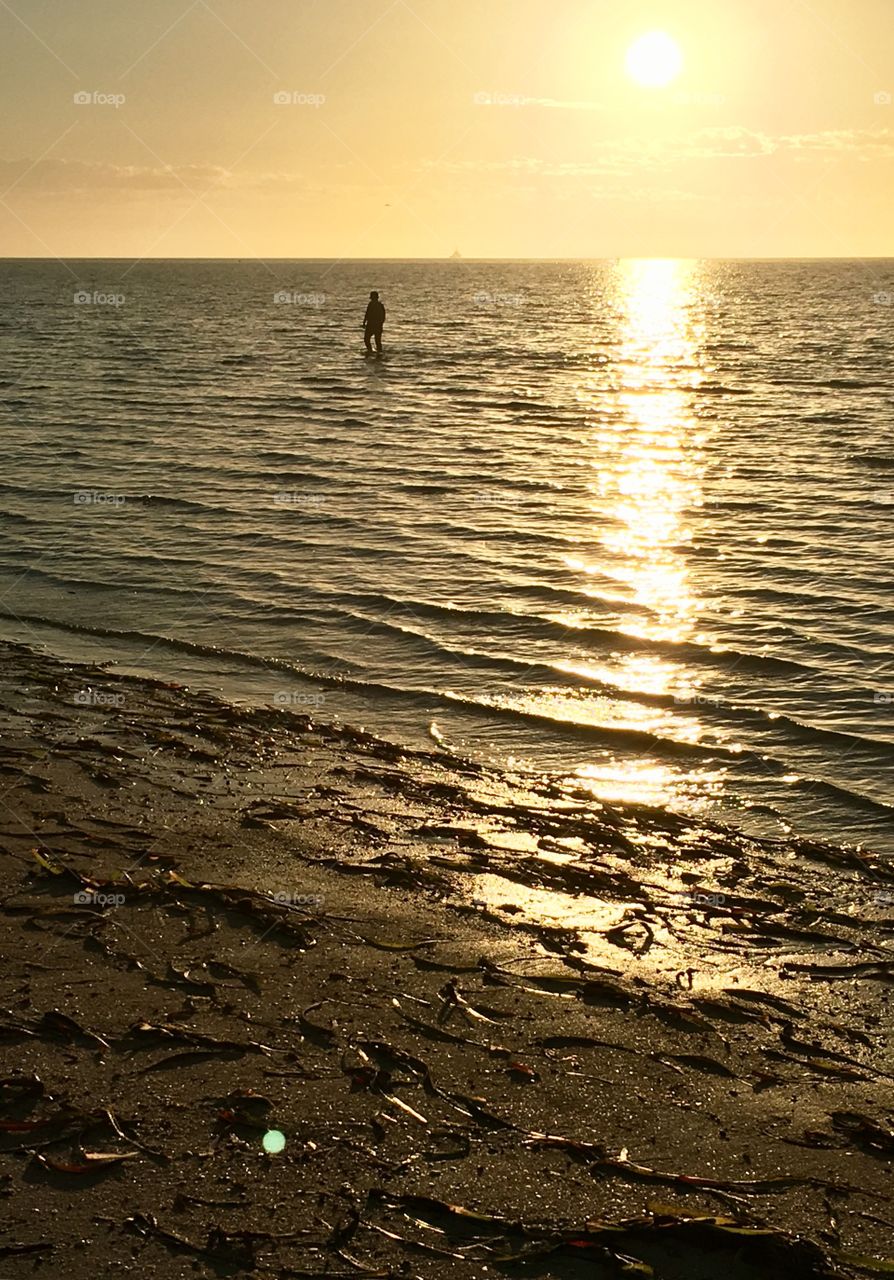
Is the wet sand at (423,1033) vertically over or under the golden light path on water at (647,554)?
under

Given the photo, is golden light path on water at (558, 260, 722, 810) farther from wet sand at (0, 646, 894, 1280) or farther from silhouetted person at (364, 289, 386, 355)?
silhouetted person at (364, 289, 386, 355)

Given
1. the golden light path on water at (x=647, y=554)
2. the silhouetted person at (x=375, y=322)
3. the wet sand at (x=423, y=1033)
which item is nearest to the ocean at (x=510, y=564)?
the golden light path on water at (x=647, y=554)

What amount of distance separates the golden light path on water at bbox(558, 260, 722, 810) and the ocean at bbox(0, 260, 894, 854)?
0.07 m

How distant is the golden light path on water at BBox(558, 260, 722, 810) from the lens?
10938mm

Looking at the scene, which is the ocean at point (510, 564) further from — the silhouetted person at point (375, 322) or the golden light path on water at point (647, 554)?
the silhouetted person at point (375, 322)

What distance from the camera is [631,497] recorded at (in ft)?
79.5

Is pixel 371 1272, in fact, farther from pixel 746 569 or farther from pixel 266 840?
pixel 746 569

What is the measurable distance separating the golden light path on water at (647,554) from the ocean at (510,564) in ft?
0.22

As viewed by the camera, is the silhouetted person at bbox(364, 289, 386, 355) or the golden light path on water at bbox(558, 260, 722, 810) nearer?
the golden light path on water at bbox(558, 260, 722, 810)

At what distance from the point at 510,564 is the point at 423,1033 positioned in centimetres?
1263

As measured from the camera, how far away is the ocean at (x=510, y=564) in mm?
11906

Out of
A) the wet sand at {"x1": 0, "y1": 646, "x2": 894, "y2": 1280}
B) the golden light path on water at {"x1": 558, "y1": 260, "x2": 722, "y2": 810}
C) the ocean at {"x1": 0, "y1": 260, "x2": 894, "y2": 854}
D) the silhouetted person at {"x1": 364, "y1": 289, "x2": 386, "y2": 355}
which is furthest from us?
the silhouetted person at {"x1": 364, "y1": 289, "x2": 386, "y2": 355}

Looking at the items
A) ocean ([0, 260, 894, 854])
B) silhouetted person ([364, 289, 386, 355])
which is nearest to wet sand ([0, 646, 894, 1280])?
ocean ([0, 260, 894, 854])

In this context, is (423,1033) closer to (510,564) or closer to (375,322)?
(510,564)
